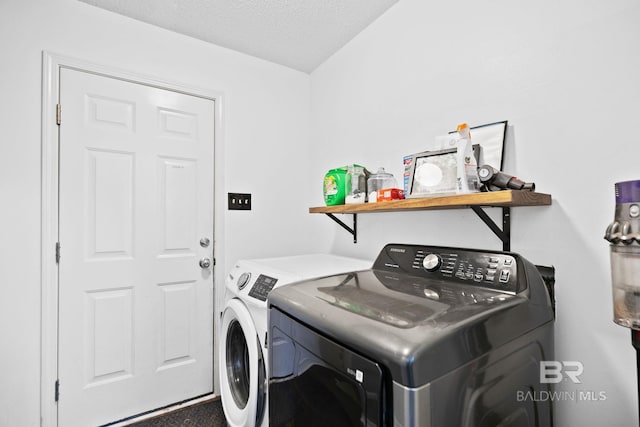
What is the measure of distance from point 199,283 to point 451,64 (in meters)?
1.95

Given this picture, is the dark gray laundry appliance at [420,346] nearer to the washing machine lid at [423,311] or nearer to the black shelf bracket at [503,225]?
the washing machine lid at [423,311]

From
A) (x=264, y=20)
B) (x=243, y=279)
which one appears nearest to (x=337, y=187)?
(x=243, y=279)

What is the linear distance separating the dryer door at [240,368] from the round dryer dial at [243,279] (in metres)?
0.08

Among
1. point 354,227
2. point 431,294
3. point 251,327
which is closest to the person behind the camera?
point 431,294

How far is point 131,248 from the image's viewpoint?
191cm

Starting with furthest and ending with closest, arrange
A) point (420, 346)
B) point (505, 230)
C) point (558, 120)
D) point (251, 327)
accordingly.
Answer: point (251, 327) → point (505, 230) → point (558, 120) → point (420, 346)

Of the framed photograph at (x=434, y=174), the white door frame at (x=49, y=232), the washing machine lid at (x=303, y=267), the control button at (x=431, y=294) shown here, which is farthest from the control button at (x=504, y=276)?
the white door frame at (x=49, y=232)

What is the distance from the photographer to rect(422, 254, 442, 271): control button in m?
1.18

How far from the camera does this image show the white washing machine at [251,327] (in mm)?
1382

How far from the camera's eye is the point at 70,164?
1.74 meters

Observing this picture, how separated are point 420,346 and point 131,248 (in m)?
1.84

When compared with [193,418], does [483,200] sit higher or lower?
higher

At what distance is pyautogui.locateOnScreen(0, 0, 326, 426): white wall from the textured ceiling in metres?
0.10
